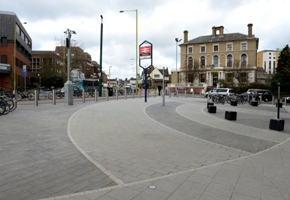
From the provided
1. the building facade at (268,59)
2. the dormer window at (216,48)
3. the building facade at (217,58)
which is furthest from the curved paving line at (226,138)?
the building facade at (268,59)

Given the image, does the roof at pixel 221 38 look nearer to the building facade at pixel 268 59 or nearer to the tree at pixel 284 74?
the tree at pixel 284 74

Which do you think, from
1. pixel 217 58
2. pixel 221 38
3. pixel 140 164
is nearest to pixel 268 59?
pixel 221 38

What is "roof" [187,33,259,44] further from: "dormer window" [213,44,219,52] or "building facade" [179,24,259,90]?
"dormer window" [213,44,219,52]

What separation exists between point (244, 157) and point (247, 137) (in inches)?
103

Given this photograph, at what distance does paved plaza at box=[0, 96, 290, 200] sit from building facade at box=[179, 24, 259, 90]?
2071 inches

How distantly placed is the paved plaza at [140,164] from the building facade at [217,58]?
52.6 metres

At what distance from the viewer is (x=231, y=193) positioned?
371 centimetres

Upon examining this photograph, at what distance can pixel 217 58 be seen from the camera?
6638cm

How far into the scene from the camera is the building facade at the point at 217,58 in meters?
60.6

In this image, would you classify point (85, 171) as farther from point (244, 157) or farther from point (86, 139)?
point (244, 157)

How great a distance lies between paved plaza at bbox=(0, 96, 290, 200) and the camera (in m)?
3.70

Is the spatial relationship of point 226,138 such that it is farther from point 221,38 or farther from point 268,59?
point 268,59

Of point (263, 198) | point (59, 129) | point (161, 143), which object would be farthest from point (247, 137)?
point (59, 129)

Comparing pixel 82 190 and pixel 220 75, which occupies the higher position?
pixel 220 75
